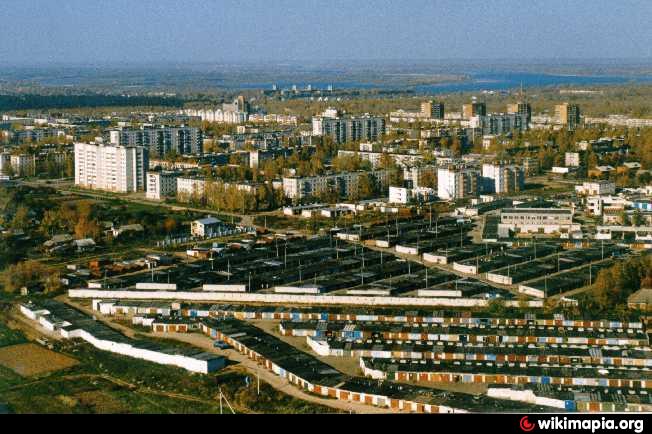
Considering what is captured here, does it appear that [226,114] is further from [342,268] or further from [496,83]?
[496,83]

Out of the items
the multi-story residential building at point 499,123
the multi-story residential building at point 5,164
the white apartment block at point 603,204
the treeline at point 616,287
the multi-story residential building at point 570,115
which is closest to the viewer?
the treeline at point 616,287

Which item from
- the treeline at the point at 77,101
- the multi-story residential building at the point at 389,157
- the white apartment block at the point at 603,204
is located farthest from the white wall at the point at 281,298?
the treeline at the point at 77,101

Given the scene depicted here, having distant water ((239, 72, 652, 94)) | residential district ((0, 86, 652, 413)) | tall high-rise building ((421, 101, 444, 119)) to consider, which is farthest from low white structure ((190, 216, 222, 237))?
distant water ((239, 72, 652, 94))

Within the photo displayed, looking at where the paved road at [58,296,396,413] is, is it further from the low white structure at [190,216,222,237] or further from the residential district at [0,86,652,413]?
the low white structure at [190,216,222,237]

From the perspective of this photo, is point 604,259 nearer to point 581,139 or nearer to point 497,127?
point 581,139

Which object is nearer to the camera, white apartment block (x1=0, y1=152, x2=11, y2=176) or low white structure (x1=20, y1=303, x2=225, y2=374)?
low white structure (x1=20, y1=303, x2=225, y2=374)

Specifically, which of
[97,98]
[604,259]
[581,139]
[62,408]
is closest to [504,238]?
[604,259]

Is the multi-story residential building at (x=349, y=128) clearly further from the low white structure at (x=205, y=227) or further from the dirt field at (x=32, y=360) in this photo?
the dirt field at (x=32, y=360)
